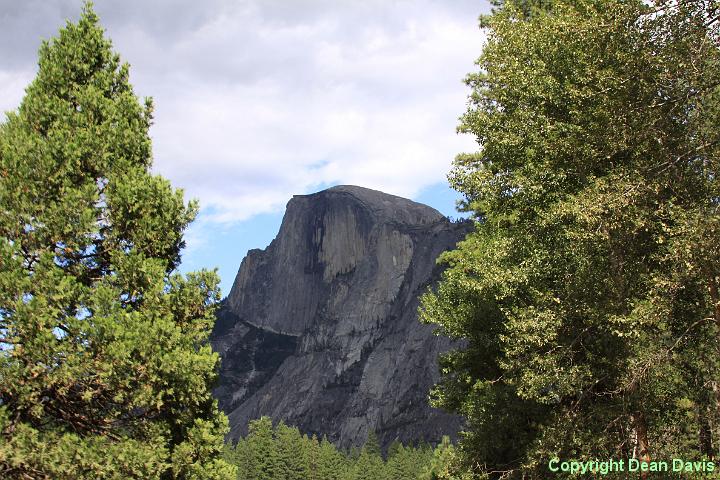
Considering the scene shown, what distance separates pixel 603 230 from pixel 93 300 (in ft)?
29.3

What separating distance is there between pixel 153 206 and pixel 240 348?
630 feet

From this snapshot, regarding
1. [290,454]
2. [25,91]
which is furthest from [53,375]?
[290,454]

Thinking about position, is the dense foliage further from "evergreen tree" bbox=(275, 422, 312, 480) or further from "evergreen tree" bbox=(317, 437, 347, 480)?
"evergreen tree" bbox=(317, 437, 347, 480)

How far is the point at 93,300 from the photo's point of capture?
9.20 meters

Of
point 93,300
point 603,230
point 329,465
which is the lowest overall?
point 329,465

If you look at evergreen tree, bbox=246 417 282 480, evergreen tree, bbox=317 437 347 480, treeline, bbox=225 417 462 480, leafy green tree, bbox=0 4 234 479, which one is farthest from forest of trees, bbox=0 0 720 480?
evergreen tree, bbox=317 437 347 480

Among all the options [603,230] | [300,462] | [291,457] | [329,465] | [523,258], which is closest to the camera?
[603,230]

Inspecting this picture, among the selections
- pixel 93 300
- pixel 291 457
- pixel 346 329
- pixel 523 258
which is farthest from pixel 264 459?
pixel 346 329

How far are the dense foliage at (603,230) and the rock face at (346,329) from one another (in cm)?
8998

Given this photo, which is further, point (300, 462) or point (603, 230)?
point (300, 462)

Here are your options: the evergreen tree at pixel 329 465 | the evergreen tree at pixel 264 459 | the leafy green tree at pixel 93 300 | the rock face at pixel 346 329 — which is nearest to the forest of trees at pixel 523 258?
the leafy green tree at pixel 93 300

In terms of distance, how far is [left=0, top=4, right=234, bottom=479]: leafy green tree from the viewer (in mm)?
8648

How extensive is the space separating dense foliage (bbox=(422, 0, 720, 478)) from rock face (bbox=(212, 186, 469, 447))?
295 feet

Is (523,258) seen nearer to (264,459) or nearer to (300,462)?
(264,459)
